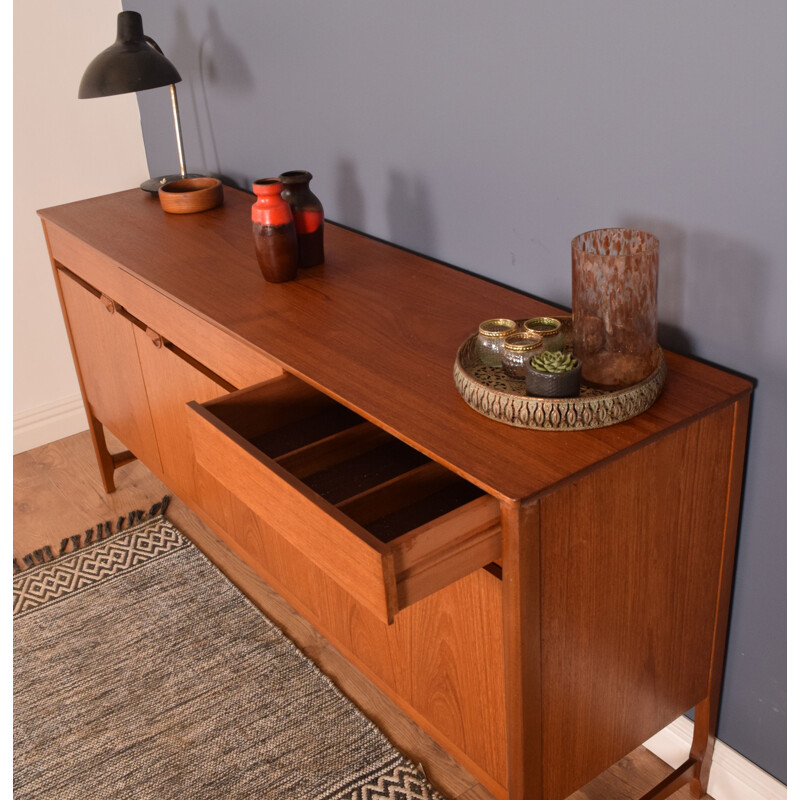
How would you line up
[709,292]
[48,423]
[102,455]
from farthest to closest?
[48,423]
[102,455]
[709,292]

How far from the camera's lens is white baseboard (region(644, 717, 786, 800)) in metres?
1.45

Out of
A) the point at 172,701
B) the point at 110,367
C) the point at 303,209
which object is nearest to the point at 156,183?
the point at 110,367

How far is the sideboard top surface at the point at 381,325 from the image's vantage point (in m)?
1.12

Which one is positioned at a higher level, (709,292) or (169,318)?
(709,292)

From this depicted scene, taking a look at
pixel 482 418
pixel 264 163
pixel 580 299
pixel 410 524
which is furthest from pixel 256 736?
pixel 264 163

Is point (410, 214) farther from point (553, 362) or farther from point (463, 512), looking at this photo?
point (463, 512)

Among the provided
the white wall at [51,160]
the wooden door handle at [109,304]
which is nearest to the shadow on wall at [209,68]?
the white wall at [51,160]

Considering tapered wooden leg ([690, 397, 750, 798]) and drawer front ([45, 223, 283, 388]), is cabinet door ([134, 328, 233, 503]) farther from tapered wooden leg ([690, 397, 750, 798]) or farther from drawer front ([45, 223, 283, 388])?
tapered wooden leg ([690, 397, 750, 798])

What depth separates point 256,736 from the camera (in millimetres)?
1733

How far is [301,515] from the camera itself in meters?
1.16

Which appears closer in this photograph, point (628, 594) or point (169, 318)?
point (628, 594)

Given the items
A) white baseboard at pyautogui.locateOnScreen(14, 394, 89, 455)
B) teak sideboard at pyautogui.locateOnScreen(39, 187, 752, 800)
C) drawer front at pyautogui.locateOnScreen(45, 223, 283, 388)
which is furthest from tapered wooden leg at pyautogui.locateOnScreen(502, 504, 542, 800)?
white baseboard at pyautogui.locateOnScreen(14, 394, 89, 455)

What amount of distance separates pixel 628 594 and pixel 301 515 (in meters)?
0.45

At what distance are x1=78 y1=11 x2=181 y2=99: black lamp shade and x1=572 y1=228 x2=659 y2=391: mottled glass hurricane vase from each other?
1259mm
